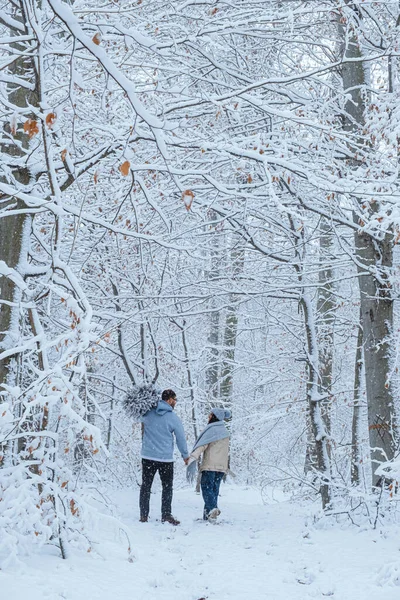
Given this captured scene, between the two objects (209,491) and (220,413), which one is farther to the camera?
(220,413)

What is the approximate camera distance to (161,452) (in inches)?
324

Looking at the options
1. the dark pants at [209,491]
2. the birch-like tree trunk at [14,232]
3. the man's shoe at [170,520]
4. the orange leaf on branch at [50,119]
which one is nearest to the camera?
the orange leaf on branch at [50,119]

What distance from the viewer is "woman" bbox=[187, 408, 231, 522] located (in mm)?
8523

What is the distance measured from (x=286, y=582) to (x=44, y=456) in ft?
7.69

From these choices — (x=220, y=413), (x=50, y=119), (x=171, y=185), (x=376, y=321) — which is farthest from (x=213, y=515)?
(x=50, y=119)

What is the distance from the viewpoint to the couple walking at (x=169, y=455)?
8.13 m


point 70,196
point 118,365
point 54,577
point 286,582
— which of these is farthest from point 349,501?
point 118,365

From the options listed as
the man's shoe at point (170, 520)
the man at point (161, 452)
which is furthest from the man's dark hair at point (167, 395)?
the man's shoe at point (170, 520)

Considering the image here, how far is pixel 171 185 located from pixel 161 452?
344cm

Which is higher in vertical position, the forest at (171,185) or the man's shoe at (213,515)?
the forest at (171,185)

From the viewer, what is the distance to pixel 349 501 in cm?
798

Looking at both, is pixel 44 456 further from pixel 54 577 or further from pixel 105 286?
pixel 105 286

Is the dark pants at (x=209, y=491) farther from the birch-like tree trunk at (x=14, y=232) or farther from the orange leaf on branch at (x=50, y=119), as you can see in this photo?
the orange leaf on branch at (x=50, y=119)

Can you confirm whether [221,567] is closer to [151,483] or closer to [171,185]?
[151,483]
